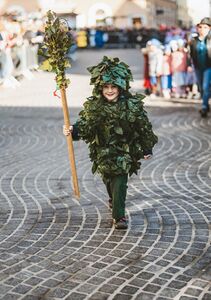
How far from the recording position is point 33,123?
11609 millimetres

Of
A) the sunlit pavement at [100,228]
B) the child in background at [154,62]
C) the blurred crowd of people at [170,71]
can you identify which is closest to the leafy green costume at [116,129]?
the sunlit pavement at [100,228]

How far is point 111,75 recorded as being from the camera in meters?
5.02

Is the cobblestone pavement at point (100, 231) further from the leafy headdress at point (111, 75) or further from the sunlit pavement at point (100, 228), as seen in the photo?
the leafy headdress at point (111, 75)

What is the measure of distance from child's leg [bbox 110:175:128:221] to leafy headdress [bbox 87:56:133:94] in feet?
2.53

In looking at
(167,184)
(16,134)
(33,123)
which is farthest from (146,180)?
(33,123)

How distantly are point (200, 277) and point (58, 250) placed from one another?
123cm

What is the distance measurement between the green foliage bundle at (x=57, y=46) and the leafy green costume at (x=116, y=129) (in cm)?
42

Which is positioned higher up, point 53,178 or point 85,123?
point 85,123

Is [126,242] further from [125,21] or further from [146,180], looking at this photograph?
[125,21]

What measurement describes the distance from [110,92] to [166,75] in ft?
32.0

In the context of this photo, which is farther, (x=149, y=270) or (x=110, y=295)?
(x=149, y=270)

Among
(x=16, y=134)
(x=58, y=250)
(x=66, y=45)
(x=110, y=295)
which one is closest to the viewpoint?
(x=110, y=295)

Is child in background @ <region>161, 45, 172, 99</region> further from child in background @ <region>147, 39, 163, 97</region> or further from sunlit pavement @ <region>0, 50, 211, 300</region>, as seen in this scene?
sunlit pavement @ <region>0, 50, 211, 300</region>

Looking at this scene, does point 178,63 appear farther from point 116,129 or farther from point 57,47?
point 116,129
